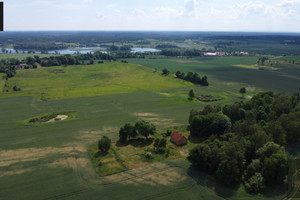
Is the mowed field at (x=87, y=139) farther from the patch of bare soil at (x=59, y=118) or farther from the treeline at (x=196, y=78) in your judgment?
the treeline at (x=196, y=78)

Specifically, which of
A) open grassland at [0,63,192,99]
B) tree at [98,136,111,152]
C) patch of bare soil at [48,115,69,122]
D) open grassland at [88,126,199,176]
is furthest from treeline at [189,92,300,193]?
open grassland at [0,63,192,99]

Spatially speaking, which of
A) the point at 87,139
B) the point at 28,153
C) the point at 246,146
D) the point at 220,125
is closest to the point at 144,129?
the point at 87,139

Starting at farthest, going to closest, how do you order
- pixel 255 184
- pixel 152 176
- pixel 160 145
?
pixel 160 145 → pixel 152 176 → pixel 255 184

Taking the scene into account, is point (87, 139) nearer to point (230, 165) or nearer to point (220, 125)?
point (220, 125)

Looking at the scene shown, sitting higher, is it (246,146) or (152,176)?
(246,146)

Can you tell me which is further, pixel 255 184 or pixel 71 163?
pixel 71 163

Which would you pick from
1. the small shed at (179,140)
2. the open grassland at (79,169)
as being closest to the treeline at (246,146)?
the open grassland at (79,169)

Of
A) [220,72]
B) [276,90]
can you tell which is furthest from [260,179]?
[220,72]

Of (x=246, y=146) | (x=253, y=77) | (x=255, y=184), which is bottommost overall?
(x=255, y=184)
